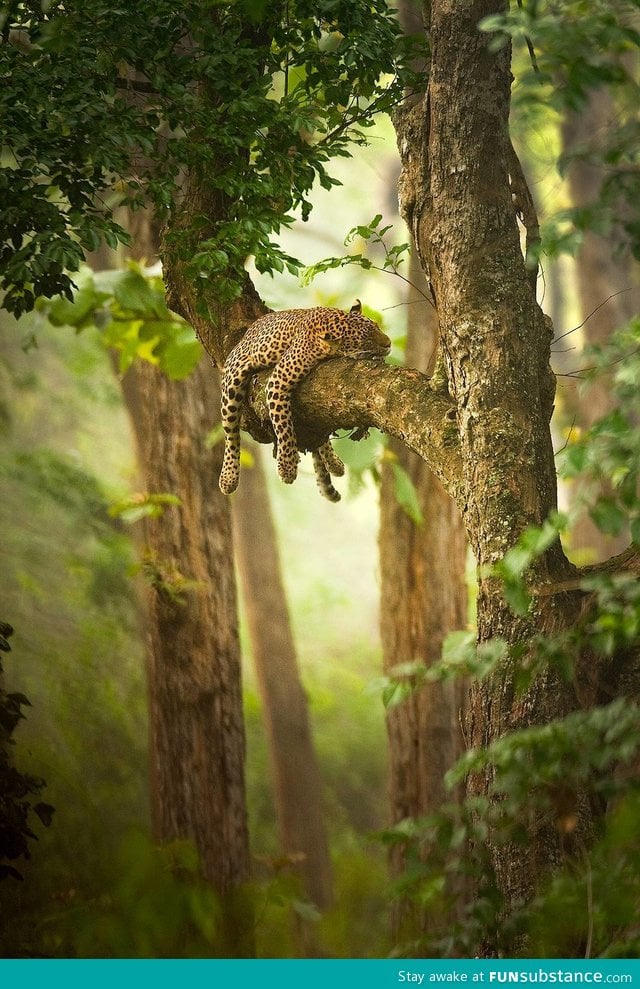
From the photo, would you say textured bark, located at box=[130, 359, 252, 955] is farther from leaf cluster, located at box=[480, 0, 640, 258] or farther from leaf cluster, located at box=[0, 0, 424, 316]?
leaf cluster, located at box=[480, 0, 640, 258]

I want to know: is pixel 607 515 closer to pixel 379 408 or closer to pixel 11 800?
pixel 379 408

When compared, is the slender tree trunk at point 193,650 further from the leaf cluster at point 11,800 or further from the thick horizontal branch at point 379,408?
the thick horizontal branch at point 379,408

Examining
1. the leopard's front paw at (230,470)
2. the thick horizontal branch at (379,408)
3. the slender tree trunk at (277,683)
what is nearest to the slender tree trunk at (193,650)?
the leopard's front paw at (230,470)

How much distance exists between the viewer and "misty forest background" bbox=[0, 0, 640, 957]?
6.98 metres

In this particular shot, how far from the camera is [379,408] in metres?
3.52

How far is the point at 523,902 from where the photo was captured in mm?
2957

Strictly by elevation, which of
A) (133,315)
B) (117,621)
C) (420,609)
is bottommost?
(420,609)

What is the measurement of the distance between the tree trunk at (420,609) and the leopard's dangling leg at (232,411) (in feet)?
5.58

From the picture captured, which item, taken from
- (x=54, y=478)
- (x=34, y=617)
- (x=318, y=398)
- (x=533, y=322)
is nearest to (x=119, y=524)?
(x=54, y=478)

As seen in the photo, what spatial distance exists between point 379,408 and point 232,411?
0.87 metres

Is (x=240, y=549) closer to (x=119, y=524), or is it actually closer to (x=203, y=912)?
(x=119, y=524)

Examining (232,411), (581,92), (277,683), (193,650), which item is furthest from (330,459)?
(277,683)

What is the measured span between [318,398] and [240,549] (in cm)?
512

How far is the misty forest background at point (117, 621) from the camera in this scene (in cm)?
698
